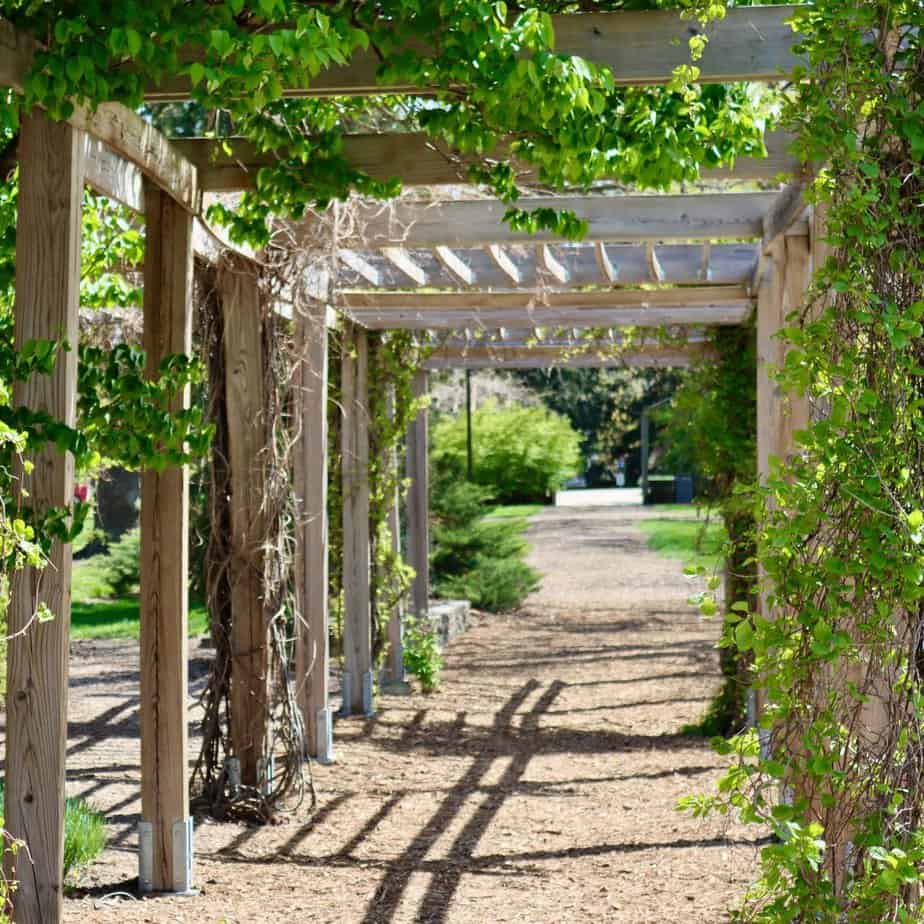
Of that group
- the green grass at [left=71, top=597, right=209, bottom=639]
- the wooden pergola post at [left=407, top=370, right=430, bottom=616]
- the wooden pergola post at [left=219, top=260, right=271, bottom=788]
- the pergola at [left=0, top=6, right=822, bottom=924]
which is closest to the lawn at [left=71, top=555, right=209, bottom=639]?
the green grass at [left=71, top=597, right=209, bottom=639]

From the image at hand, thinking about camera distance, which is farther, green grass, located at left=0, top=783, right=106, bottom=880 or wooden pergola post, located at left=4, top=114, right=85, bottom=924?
green grass, located at left=0, top=783, right=106, bottom=880

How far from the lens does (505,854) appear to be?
569cm

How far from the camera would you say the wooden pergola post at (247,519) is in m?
6.18

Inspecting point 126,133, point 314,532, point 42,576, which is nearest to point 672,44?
point 126,133

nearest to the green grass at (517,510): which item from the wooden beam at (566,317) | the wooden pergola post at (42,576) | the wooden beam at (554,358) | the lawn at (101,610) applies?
the lawn at (101,610)

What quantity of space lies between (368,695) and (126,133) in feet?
19.2

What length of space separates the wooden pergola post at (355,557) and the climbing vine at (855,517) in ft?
21.2

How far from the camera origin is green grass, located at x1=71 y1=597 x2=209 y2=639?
44.9 feet

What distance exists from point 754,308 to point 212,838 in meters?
4.66

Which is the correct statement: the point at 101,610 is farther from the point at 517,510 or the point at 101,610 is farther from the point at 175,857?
the point at 517,510

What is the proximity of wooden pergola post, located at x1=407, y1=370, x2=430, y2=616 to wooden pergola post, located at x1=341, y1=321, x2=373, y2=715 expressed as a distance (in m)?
1.98

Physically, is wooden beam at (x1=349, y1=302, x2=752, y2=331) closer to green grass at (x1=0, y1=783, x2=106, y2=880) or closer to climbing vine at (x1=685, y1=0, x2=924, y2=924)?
green grass at (x1=0, y1=783, x2=106, y2=880)

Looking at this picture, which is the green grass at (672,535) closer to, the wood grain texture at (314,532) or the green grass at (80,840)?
the wood grain texture at (314,532)

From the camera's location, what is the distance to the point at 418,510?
452 inches
